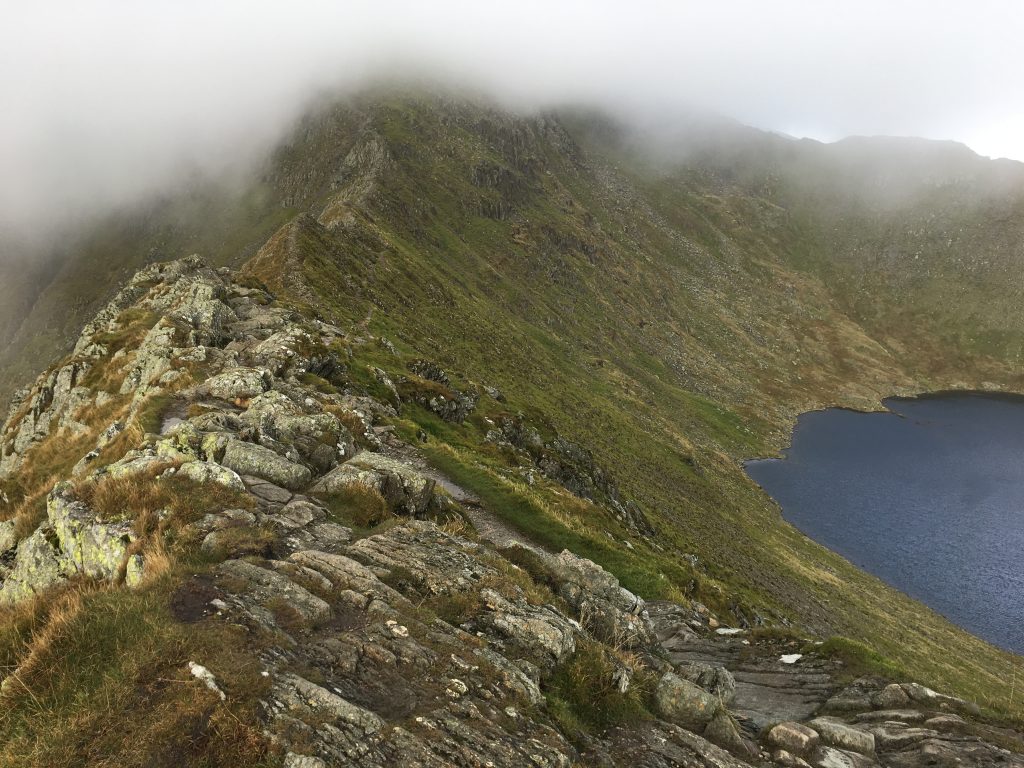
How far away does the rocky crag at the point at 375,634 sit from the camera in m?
9.05

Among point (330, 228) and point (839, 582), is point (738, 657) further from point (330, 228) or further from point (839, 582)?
point (330, 228)

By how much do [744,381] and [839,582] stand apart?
12084 cm

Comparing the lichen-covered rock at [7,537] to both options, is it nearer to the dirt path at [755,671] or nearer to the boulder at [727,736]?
the boulder at [727,736]

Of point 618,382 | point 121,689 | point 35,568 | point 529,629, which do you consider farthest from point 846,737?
point 618,382

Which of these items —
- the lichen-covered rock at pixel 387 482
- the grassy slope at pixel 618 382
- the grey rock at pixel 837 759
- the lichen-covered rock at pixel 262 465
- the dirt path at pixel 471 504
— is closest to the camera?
the grey rock at pixel 837 759

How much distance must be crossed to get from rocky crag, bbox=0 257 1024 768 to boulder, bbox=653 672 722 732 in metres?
0.05

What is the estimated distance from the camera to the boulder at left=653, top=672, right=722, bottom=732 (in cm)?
1291

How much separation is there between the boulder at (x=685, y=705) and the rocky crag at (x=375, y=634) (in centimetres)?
5

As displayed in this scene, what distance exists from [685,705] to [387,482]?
12060 mm

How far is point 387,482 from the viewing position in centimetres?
2002

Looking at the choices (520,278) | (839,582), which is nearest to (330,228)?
(520,278)

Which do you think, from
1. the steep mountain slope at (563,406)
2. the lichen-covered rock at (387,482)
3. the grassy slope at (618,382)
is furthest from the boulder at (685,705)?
the grassy slope at (618,382)

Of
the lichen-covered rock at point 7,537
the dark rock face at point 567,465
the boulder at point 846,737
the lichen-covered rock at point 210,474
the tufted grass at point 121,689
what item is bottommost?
the dark rock face at point 567,465

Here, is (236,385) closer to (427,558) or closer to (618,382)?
(427,558)
